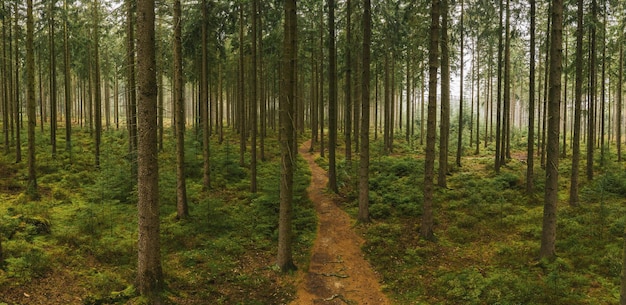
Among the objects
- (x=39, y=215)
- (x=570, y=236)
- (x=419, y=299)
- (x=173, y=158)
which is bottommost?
(x=419, y=299)

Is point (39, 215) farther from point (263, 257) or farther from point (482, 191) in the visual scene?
point (482, 191)

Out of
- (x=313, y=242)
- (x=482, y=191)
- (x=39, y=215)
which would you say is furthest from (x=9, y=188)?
(x=482, y=191)

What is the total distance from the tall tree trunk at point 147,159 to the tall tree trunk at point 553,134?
33.6ft

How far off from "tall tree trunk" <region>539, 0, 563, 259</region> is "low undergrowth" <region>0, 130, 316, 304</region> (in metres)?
7.17

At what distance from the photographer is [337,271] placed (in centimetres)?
1081

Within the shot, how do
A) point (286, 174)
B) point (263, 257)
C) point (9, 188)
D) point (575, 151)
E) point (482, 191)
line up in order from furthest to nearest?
point (482, 191) → point (9, 188) → point (575, 151) → point (263, 257) → point (286, 174)

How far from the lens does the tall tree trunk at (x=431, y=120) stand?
1177 cm

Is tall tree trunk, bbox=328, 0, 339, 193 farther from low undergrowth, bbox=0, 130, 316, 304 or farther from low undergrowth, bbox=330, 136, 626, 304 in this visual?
low undergrowth, bbox=0, 130, 316, 304

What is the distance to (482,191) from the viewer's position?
1683cm

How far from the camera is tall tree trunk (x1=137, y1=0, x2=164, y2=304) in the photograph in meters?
7.14

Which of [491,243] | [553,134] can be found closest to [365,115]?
[553,134]

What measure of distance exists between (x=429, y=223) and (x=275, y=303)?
6320mm

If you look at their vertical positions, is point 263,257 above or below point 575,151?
below

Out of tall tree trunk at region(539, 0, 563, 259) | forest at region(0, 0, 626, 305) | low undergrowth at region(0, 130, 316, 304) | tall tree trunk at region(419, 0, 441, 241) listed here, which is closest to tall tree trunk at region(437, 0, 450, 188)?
forest at region(0, 0, 626, 305)
